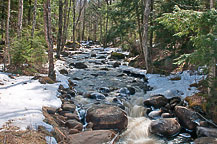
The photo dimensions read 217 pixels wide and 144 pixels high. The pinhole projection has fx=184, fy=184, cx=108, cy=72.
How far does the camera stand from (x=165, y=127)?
20.9 ft

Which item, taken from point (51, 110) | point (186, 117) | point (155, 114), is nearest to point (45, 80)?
point (51, 110)

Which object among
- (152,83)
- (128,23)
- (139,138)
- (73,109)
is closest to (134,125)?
(139,138)

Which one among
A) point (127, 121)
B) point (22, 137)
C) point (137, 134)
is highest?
point (22, 137)

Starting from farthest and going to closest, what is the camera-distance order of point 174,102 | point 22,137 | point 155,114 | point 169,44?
point 169,44, point 174,102, point 155,114, point 22,137

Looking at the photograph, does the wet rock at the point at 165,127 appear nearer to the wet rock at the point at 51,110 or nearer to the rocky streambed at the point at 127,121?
the rocky streambed at the point at 127,121

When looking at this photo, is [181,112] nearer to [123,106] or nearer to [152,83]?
[123,106]

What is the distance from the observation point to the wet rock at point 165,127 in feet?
20.6

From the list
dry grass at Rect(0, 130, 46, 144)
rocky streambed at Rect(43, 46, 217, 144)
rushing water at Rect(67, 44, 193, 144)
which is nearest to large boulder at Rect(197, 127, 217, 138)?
rocky streambed at Rect(43, 46, 217, 144)

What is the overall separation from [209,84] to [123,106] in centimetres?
359

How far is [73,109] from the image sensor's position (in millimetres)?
7270

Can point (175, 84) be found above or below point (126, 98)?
above

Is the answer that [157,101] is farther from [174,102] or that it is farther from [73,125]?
[73,125]

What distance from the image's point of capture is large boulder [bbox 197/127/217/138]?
226 inches

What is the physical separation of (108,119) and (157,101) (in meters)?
2.82
